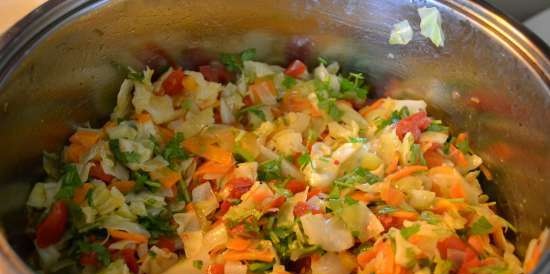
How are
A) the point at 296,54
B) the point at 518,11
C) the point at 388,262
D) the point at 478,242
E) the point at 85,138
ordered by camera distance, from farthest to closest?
the point at 518,11 < the point at 296,54 < the point at 85,138 < the point at 478,242 < the point at 388,262

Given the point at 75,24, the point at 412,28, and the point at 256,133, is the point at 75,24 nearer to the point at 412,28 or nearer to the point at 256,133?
the point at 256,133

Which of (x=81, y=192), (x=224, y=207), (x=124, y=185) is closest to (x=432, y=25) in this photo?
(x=224, y=207)

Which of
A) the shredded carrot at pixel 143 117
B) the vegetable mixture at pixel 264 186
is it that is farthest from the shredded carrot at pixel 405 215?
the shredded carrot at pixel 143 117

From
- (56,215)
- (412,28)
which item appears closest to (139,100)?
(56,215)

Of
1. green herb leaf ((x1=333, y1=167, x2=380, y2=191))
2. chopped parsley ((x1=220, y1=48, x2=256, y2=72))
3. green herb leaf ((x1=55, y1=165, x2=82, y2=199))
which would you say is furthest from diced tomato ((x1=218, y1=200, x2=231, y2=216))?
chopped parsley ((x1=220, y1=48, x2=256, y2=72))

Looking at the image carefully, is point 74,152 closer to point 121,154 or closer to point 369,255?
point 121,154

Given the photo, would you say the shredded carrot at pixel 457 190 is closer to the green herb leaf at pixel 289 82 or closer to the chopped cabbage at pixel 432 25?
the chopped cabbage at pixel 432 25
